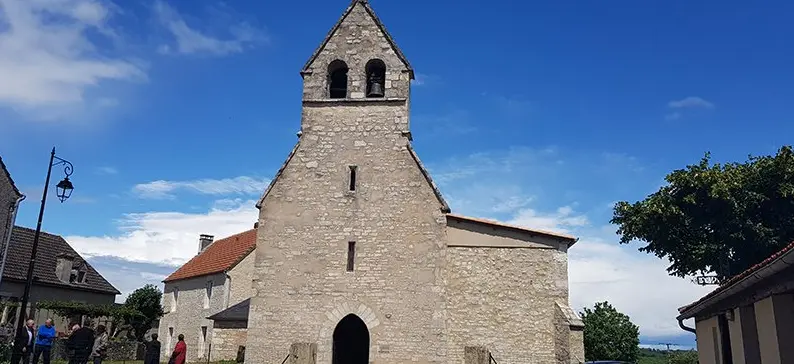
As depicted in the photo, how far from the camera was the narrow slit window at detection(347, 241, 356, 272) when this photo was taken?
56.4ft

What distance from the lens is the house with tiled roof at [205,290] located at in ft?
108

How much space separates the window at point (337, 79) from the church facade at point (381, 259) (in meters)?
0.17

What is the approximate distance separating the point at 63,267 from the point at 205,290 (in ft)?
26.3

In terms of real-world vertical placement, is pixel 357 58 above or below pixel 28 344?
above

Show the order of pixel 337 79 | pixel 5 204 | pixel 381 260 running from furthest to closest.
Answer: pixel 5 204
pixel 337 79
pixel 381 260

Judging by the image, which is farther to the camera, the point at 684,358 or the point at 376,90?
the point at 684,358

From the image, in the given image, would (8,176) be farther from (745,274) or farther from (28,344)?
(745,274)

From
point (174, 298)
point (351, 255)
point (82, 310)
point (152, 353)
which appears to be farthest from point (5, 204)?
point (174, 298)

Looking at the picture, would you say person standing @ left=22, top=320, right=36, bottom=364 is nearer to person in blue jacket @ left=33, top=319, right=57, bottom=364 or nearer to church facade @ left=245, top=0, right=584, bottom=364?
person in blue jacket @ left=33, top=319, right=57, bottom=364

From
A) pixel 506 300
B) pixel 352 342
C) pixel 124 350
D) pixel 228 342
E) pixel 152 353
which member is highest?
pixel 506 300

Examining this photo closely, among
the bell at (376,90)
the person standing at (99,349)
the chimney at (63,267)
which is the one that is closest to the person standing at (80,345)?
the person standing at (99,349)

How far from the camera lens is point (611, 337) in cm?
3478

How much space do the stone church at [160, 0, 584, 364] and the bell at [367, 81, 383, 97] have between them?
0.04 metres

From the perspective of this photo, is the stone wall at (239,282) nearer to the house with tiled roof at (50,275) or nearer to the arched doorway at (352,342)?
the house with tiled roof at (50,275)
